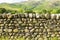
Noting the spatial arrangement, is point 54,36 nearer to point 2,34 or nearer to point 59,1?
point 2,34

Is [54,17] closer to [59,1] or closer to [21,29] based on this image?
[21,29]

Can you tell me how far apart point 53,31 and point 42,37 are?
0.60 m

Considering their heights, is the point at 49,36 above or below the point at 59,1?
above

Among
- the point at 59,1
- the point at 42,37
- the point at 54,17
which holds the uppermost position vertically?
the point at 54,17

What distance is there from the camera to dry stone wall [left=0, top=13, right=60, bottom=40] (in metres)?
12.3

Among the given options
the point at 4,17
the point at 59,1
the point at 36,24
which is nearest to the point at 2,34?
the point at 4,17

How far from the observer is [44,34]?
12445 millimetres

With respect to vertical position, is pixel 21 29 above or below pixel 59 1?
above

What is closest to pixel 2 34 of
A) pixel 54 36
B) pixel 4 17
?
pixel 4 17

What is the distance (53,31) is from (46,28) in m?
0.36

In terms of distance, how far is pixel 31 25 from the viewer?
12.5m

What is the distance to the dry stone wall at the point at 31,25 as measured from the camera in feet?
40.5

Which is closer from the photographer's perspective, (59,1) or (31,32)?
(31,32)

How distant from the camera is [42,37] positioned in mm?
12461
